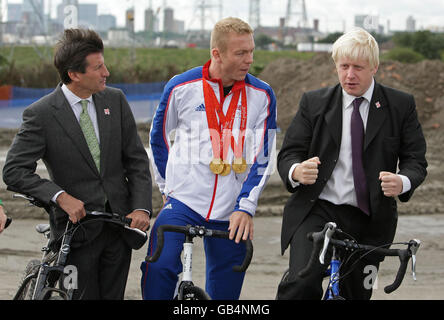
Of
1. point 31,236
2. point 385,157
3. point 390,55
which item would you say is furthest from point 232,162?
point 390,55

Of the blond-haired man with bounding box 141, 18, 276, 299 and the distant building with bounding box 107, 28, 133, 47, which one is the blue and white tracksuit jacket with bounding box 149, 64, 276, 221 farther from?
the distant building with bounding box 107, 28, 133, 47

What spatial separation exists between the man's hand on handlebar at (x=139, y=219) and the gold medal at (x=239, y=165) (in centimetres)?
63

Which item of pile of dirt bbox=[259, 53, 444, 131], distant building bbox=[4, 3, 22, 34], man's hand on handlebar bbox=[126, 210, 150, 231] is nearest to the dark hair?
man's hand on handlebar bbox=[126, 210, 150, 231]

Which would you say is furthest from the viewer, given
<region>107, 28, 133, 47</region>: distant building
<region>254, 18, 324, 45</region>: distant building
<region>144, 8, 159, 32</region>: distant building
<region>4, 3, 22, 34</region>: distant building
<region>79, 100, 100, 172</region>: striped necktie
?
<region>254, 18, 324, 45</region>: distant building

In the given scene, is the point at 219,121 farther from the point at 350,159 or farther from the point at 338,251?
the point at 338,251

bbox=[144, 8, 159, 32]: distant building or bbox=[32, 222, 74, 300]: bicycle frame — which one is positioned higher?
bbox=[144, 8, 159, 32]: distant building

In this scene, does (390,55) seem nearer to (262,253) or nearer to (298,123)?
(262,253)

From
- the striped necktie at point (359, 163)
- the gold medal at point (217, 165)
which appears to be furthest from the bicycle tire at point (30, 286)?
the striped necktie at point (359, 163)

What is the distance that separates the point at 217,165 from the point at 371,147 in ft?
3.11

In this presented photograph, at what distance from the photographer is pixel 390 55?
146 feet

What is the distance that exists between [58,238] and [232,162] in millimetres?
1138

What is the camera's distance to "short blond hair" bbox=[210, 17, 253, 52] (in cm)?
478
